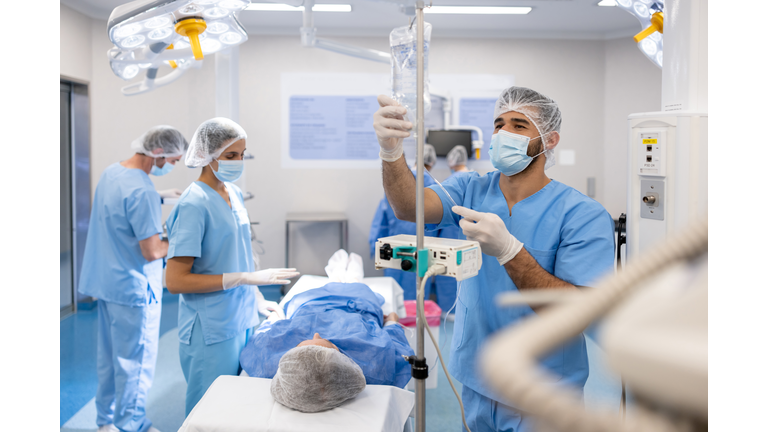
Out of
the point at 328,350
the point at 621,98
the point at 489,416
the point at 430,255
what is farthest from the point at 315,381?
the point at 621,98

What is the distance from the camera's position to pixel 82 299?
12.6ft

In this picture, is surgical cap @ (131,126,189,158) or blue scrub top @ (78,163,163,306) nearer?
blue scrub top @ (78,163,163,306)

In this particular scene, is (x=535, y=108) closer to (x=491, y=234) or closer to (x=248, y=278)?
(x=491, y=234)

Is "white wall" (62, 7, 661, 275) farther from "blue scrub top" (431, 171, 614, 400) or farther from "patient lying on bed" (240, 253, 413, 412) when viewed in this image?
"blue scrub top" (431, 171, 614, 400)

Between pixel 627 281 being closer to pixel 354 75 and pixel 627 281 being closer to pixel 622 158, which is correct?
pixel 354 75

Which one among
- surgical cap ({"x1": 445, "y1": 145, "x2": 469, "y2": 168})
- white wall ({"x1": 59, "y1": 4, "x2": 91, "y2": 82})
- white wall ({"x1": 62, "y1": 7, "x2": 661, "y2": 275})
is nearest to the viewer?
white wall ({"x1": 59, "y1": 4, "x2": 91, "y2": 82})

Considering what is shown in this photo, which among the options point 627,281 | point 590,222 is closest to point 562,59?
point 590,222

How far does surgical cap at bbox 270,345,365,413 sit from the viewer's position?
4.49ft

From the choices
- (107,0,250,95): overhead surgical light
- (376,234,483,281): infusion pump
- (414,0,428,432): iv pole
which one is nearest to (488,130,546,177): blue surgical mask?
(376,234,483,281): infusion pump

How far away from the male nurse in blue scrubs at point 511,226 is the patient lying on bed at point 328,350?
14.3 inches

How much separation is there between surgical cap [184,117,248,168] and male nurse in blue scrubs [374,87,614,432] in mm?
878

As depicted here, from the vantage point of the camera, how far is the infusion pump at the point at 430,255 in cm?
98

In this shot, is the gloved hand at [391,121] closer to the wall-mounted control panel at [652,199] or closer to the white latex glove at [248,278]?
the wall-mounted control panel at [652,199]

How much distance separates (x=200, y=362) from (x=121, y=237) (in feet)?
2.63
